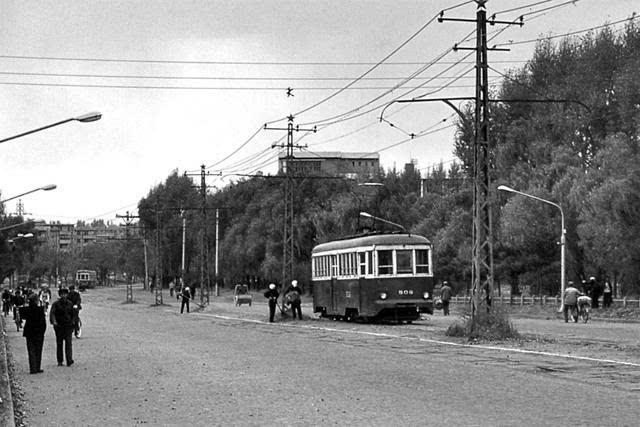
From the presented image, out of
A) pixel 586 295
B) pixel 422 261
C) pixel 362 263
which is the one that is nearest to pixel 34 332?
pixel 362 263

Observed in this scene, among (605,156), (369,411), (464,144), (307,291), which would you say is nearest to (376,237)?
(605,156)

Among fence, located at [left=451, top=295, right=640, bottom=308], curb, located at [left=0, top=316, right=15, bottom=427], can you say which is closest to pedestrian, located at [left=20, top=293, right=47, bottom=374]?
curb, located at [left=0, top=316, right=15, bottom=427]

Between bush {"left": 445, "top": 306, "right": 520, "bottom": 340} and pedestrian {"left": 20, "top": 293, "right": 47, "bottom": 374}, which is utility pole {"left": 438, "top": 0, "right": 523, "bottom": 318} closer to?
bush {"left": 445, "top": 306, "right": 520, "bottom": 340}

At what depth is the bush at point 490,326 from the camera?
26.4m

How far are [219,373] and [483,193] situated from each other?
11.2 meters

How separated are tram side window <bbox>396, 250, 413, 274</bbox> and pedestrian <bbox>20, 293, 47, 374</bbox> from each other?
1722 centimetres

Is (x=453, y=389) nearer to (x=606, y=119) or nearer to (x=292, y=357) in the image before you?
(x=292, y=357)

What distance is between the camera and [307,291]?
9069 cm

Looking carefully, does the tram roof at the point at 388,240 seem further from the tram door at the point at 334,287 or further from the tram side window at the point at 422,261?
the tram door at the point at 334,287

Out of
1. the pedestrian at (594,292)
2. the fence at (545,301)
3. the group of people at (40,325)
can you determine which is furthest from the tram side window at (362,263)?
the pedestrian at (594,292)

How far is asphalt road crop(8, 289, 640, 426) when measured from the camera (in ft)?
41.4

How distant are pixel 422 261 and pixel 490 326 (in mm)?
10604

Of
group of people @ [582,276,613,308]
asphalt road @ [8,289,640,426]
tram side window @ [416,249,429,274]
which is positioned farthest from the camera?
group of people @ [582,276,613,308]

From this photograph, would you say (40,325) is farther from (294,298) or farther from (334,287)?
(294,298)
